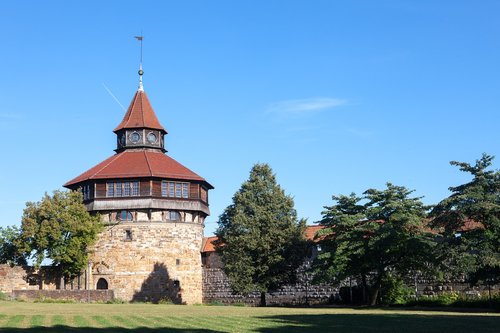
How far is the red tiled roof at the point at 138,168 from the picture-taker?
177 ft

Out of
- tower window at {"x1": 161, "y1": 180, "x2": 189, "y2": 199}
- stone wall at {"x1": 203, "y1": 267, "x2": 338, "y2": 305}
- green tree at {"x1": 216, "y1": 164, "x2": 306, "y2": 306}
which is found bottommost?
stone wall at {"x1": 203, "y1": 267, "x2": 338, "y2": 305}

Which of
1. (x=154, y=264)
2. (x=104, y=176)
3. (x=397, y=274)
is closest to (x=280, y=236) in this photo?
(x=397, y=274)

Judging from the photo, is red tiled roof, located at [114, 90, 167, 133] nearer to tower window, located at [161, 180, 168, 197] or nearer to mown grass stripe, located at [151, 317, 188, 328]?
tower window, located at [161, 180, 168, 197]

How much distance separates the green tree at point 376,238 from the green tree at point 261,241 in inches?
185

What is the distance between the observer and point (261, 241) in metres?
44.1

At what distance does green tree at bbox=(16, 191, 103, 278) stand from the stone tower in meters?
2.87

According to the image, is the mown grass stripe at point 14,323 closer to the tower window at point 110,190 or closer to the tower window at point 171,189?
the tower window at point 110,190

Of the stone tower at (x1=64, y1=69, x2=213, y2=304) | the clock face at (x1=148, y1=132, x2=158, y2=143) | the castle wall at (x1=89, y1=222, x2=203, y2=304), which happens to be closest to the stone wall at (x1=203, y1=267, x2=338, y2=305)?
the stone tower at (x1=64, y1=69, x2=213, y2=304)

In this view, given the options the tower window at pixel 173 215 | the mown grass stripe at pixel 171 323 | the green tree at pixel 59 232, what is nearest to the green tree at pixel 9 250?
the green tree at pixel 59 232

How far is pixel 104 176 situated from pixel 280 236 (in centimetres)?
1735

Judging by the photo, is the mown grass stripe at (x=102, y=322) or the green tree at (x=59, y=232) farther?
the green tree at (x=59, y=232)

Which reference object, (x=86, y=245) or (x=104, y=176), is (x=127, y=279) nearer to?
(x=86, y=245)

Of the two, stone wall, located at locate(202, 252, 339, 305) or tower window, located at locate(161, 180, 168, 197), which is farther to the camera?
tower window, located at locate(161, 180, 168, 197)

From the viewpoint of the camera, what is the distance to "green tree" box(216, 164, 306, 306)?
1729 inches
